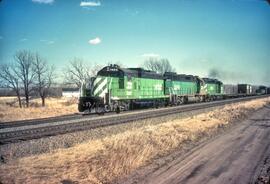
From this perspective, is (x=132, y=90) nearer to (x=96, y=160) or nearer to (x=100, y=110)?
(x=100, y=110)

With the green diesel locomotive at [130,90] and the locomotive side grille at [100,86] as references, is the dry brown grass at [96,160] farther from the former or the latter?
the locomotive side grille at [100,86]

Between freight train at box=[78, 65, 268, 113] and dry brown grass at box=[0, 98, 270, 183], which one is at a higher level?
freight train at box=[78, 65, 268, 113]

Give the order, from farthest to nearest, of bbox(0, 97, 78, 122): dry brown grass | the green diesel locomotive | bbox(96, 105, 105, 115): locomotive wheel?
bbox(0, 97, 78, 122): dry brown grass → the green diesel locomotive → bbox(96, 105, 105, 115): locomotive wheel

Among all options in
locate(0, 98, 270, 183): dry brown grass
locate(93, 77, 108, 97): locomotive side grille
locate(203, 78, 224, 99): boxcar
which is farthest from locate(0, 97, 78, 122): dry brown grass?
locate(203, 78, 224, 99): boxcar

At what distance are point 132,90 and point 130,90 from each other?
41 centimetres

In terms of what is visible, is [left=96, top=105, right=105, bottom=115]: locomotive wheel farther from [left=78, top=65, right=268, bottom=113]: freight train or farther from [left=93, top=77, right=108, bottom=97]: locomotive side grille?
[left=93, top=77, right=108, bottom=97]: locomotive side grille

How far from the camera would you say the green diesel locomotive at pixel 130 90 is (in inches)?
1059

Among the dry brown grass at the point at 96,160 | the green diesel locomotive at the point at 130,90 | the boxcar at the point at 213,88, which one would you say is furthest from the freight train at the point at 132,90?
the dry brown grass at the point at 96,160

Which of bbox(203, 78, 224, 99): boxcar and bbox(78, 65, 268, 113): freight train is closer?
bbox(78, 65, 268, 113): freight train

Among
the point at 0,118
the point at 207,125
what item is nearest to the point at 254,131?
the point at 207,125

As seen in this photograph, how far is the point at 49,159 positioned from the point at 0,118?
20.8m

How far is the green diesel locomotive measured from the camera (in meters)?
26.9

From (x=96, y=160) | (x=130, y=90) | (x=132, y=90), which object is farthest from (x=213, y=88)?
(x=96, y=160)

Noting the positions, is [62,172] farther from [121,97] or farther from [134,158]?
[121,97]
